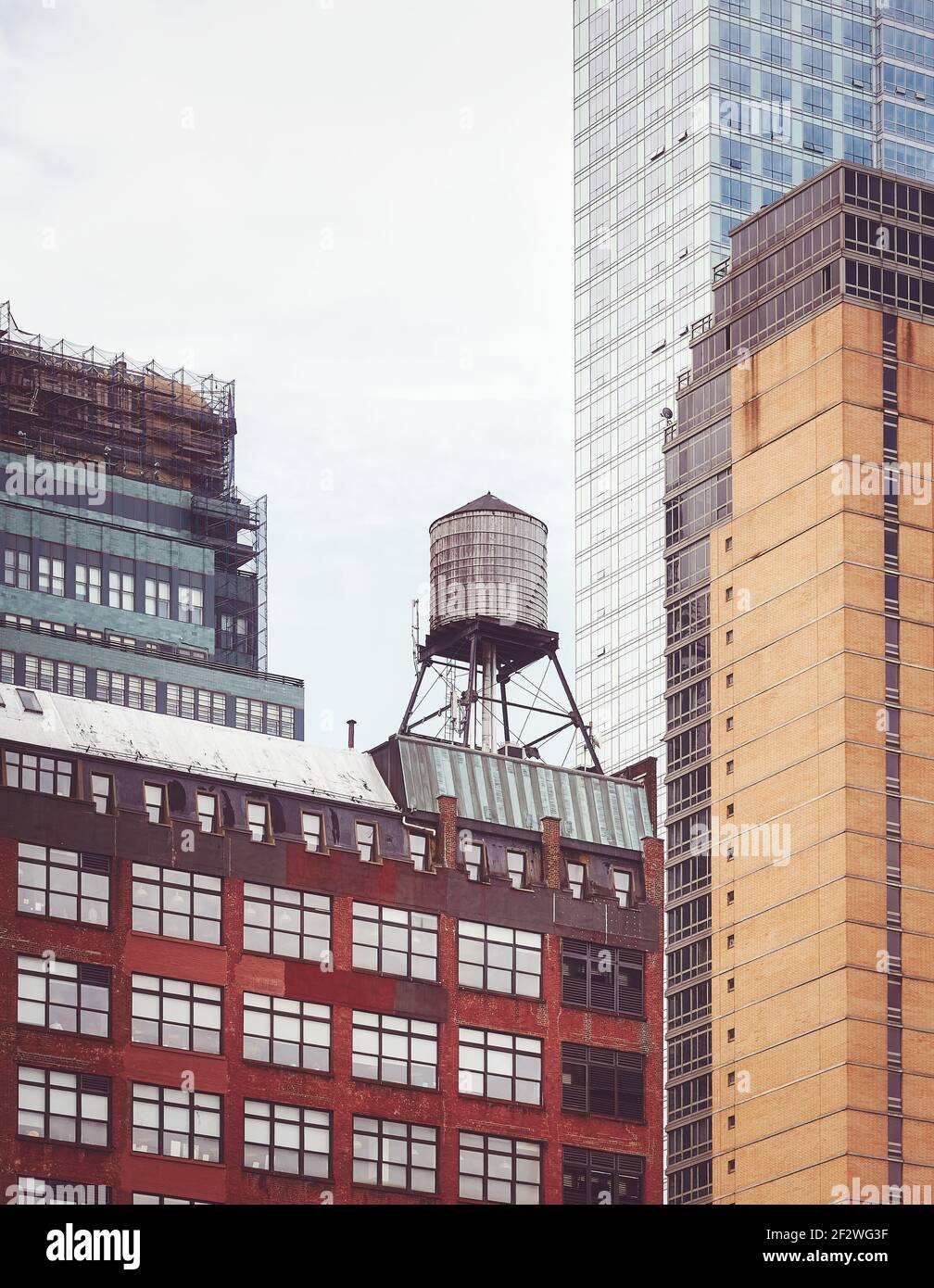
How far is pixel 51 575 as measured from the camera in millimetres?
182250

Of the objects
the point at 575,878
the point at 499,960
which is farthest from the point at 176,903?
the point at 575,878

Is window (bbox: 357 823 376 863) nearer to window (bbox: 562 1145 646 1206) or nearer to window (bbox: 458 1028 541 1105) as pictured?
window (bbox: 458 1028 541 1105)

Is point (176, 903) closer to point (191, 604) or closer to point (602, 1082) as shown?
point (602, 1082)

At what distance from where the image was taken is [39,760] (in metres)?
106

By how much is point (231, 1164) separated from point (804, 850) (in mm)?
69452

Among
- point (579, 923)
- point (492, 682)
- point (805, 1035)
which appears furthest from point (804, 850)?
point (579, 923)

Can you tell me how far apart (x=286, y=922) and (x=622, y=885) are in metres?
16.4

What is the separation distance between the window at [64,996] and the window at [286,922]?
6.48 m

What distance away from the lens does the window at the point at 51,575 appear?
595 feet

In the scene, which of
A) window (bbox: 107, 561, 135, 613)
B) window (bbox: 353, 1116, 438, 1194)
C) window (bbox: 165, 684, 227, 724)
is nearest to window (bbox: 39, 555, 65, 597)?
window (bbox: 107, 561, 135, 613)

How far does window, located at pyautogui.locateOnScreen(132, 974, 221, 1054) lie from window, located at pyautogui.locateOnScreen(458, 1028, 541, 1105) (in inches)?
415

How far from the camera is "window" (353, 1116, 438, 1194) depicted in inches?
4114

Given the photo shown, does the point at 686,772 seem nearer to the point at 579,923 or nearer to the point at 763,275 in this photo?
the point at 763,275
